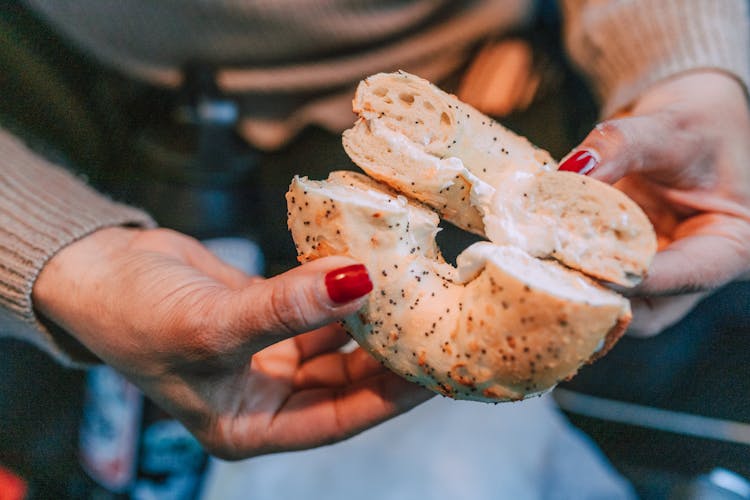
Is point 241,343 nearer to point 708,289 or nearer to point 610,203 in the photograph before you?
point 610,203

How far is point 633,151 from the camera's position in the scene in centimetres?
70

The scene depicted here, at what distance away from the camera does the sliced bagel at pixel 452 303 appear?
1.84 ft

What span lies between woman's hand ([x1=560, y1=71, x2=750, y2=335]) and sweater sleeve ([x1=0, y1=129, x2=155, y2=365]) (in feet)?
2.41

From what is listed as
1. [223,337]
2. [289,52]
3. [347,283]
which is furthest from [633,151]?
[289,52]

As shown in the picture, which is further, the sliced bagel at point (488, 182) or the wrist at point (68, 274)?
the wrist at point (68, 274)

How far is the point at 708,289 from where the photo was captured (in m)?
0.82

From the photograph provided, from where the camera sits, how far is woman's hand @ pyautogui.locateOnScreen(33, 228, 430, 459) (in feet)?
1.87

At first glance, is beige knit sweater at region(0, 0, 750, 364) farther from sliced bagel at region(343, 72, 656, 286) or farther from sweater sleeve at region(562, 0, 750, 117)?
sliced bagel at region(343, 72, 656, 286)

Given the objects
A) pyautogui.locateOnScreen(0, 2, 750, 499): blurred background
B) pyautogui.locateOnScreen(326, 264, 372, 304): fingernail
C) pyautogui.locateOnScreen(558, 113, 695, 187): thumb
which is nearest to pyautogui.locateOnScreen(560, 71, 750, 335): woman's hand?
pyautogui.locateOnScreen(558, 113, 695, 187): thumb

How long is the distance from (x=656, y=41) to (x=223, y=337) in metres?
0.92

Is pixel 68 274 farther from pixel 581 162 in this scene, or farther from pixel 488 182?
pixel 581 162

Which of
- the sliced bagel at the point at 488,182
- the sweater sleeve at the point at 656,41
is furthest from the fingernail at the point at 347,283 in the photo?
the sweater sleeve at the point at 656,41

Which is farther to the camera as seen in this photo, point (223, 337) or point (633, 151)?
point (633, 151)

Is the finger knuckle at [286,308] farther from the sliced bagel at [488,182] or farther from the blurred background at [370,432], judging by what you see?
the blurred background at [370,432]
